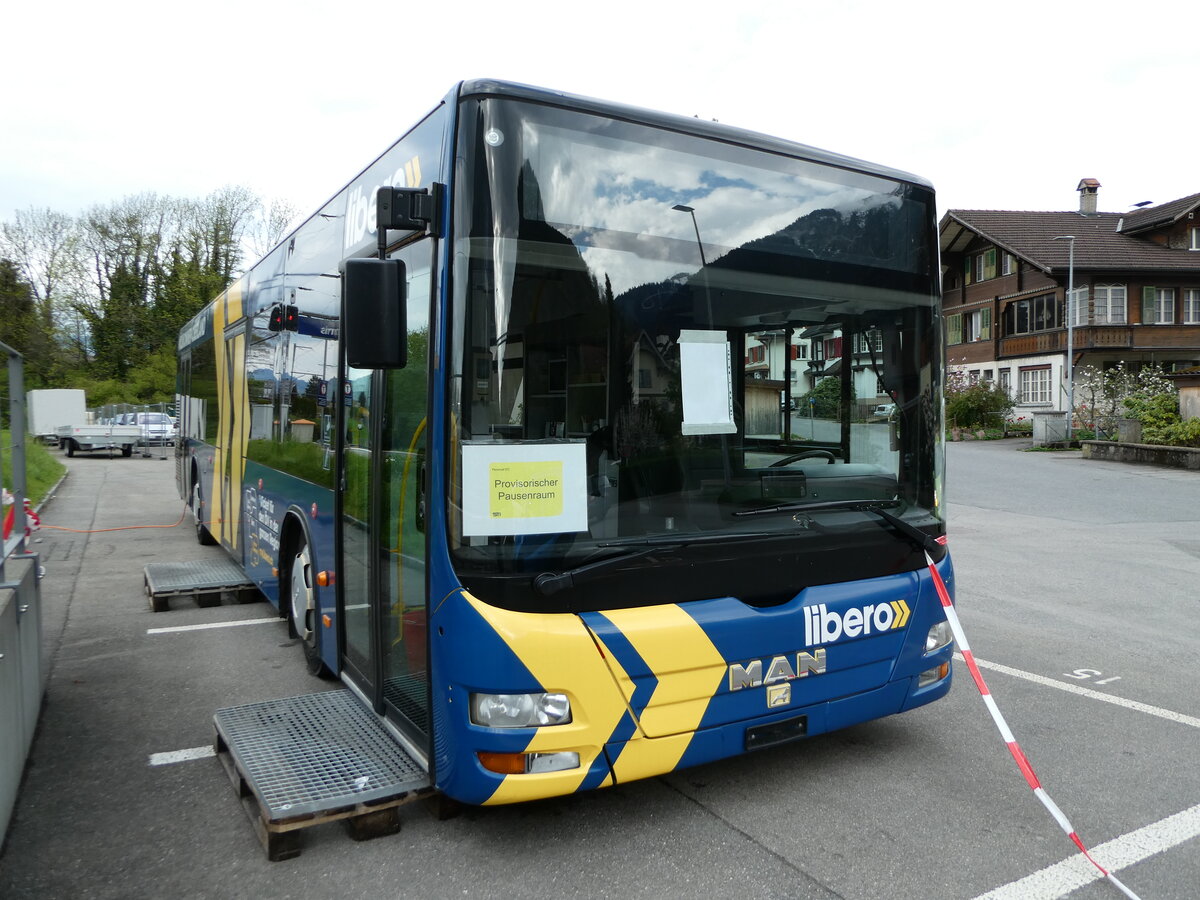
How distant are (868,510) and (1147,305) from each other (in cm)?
4291

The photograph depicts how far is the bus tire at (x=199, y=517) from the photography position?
11.3 m

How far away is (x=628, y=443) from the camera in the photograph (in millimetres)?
3502

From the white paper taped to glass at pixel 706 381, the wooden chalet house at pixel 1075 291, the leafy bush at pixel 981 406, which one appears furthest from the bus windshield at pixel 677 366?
the leafy bush at pixel 981 406

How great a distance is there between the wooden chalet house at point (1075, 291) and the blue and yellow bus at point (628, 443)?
119 ft

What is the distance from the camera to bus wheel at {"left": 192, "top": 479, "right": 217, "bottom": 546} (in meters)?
11.3

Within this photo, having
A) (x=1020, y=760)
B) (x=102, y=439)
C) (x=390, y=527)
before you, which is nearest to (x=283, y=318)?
(x=390, y=527)

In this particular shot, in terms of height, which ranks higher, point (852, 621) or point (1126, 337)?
point (1126, 337)

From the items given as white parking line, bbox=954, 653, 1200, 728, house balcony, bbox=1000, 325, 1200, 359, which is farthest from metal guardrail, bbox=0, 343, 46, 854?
house balcony, bbox=1000, 325, 1200, 359

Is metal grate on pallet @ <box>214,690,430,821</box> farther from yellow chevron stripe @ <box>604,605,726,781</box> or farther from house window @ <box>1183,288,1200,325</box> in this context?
house window @ <box>1183,288,1200,325</box>

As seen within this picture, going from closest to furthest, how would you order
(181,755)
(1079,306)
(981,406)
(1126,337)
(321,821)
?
(321,821), (181,755), (981,406), (1126,337), (1079,306)

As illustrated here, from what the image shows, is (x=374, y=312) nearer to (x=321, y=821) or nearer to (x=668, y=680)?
(x=668, y=680)

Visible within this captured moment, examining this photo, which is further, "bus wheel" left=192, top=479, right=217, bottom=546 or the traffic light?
"bus wheel" left=192, top=479, right=217, bottom=546

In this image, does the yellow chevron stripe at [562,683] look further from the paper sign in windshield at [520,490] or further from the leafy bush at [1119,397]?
the leafy bush at [1119,397]

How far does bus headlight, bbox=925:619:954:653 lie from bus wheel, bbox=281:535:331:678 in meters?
3.33
